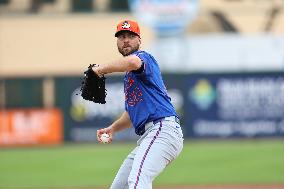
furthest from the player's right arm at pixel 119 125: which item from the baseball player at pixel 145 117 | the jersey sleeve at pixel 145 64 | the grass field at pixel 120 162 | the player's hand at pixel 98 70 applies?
the grass field at pixel 120 162

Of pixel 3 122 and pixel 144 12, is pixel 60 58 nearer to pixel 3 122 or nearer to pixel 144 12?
pixel 144 12

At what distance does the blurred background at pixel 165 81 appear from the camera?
50.7 ft

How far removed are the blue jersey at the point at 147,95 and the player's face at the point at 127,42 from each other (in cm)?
6

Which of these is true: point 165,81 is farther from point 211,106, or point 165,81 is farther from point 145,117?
point 145,117

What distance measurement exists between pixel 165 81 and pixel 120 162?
Result: 218 inches

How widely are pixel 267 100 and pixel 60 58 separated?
8019mm

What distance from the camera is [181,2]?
86.0 ft

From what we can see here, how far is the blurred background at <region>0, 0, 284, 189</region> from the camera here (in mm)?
15445

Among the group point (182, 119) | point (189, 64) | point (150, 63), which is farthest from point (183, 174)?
point (189, 64)

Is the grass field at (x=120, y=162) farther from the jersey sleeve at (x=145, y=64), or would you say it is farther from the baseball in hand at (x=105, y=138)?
the jersey sleeve at (x=145, y=64)

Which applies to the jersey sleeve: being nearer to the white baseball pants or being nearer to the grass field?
the white baseball pants

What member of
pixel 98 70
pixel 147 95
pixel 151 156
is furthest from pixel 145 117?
pixel 98 70

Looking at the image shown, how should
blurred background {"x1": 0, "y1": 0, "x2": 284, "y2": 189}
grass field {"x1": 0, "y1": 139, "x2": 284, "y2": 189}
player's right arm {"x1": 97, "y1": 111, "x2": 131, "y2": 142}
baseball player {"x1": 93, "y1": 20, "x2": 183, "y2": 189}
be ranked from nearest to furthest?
baseball player {"x1": 93, "y1": 20, "x2": 183, "y2": 189} < player's right arm {"x1": 97, "y1": 111, "x2": 131, "y2": 142} < grass field {"x1": 0, "y1": 139, "x2": 284, "y2": 189} < blurred background {"x1": 0, "y1": 0, "x2": 284, "y2": 189}

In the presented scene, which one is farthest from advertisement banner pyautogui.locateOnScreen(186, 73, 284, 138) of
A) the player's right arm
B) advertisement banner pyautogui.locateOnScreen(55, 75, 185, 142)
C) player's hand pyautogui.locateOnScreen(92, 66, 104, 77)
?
player's hand pyautogui.locateOnScreen(92, 66, 104, 77)
